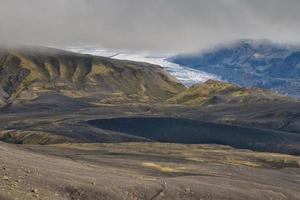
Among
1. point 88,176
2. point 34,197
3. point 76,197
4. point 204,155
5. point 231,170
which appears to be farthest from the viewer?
point 204,155

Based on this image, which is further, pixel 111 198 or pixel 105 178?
pixel 105 178

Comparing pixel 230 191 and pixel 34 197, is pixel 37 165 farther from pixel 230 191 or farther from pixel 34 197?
pixel 230 191

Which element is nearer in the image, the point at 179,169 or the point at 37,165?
the point at 37,165

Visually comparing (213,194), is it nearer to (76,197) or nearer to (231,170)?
(76,197)

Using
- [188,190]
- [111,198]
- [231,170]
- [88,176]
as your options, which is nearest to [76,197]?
[111,198]

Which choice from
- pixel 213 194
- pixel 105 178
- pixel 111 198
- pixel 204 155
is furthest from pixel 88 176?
pixel 204 155

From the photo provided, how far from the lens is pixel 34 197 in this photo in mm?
50469

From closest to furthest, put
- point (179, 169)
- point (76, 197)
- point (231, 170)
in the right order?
point (76, 197) → point (179, 169) → point (231, 170)

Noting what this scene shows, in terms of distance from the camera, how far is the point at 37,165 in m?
69.1

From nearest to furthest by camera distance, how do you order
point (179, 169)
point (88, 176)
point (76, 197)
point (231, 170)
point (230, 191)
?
point (76, 197) < point (88, 176) < point (230, 191) < point (179, 169) < point (231, 170)

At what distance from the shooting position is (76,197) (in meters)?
56.6

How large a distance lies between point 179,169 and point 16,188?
62.1m

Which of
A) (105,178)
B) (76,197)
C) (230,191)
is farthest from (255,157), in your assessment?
(76,197)

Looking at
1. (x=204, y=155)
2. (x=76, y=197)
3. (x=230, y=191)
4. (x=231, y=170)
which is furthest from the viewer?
(x=204, y=155)
